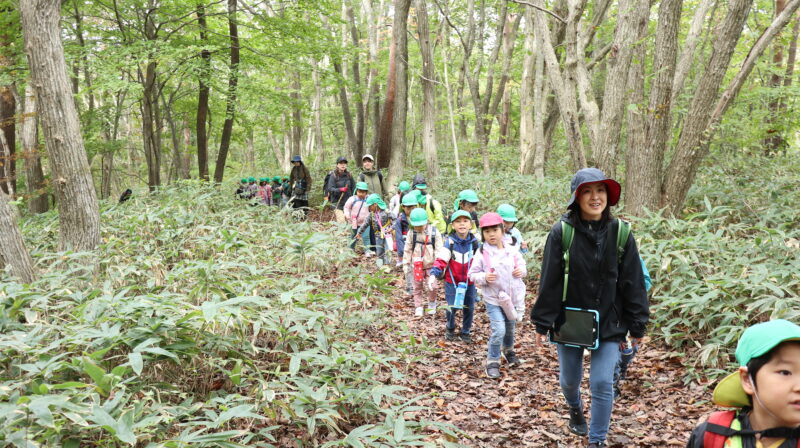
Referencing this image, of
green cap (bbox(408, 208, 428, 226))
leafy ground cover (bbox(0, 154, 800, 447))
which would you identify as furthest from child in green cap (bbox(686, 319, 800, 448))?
green cap (bbox(408, 208, 428, 226))

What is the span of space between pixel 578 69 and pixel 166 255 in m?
7.77

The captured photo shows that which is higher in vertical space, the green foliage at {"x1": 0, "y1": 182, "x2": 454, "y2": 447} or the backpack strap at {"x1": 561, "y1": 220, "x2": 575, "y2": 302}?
the backpack strap at {"x1": 561, "y1": 220, "x2": 575, "y2": 302}

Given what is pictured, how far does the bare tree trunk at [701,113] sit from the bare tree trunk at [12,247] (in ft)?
29.4

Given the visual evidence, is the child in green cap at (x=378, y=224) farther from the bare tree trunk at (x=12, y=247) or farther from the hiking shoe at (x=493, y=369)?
the bare tree trunk at (x=12, y=247)

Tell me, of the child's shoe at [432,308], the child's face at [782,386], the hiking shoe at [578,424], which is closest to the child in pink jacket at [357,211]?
the child's shoe at [432,308]

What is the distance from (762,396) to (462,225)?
4376mm

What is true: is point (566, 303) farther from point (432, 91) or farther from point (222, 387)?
point (432, 91)

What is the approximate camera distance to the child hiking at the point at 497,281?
5168 millimetres

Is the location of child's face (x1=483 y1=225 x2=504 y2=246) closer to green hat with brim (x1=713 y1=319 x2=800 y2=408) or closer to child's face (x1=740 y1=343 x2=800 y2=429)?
green hat with brim (x1=713 y1=319 x2=800 y2=408)

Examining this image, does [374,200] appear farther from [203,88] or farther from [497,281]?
[203,88]

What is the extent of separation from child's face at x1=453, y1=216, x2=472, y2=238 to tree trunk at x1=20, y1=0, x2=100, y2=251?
16.6 ft

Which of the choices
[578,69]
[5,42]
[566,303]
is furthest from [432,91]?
[566,303]

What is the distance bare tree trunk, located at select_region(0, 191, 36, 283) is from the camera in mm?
5027

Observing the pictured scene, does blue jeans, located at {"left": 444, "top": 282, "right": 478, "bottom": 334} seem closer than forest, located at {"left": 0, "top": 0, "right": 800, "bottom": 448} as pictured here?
No
